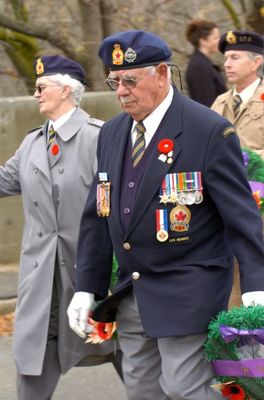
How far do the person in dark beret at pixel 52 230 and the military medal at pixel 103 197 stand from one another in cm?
71

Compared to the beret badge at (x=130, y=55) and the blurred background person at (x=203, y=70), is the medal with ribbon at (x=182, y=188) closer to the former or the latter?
the beret badge at (x=130, y=55)

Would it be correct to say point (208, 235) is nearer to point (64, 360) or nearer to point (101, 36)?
point (64, 360)

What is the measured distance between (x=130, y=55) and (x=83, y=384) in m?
2.63

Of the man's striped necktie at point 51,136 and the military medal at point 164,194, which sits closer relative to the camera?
the military medal at point 164,194

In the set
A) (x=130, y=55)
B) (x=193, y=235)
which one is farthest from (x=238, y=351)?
(x=130, y=55)

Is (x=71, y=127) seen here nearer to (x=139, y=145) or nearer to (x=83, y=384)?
(x=139, y=145)

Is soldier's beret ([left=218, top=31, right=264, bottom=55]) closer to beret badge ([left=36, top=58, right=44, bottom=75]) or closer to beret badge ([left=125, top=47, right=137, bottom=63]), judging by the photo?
beret badge ([left=36, top=58, right=44, bottom=75])

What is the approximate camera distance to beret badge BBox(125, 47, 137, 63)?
13.4 feet

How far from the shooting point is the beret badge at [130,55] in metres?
4.09

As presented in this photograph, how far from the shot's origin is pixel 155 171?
408 centimetres

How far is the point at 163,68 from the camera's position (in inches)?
162

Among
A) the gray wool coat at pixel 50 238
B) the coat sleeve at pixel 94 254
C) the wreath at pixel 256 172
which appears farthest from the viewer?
the wreath at pixel 256 172

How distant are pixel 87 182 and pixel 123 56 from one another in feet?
3.47

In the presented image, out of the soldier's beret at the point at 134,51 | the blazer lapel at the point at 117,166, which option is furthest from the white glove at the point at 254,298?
the soldier's beret at the point at 134,51
